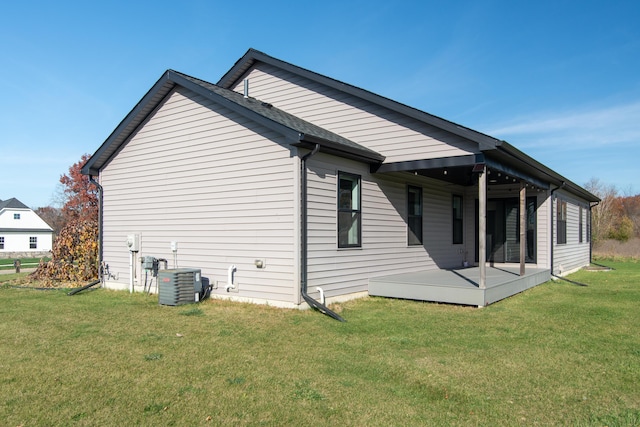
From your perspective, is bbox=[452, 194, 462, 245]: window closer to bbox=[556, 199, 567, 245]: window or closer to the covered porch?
the covered porch

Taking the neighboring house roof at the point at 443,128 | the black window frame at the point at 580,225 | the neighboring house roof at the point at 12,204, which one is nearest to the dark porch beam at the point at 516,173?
the neighboring house roof at the point at 443,128

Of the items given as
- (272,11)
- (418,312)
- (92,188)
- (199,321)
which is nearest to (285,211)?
(199,321)

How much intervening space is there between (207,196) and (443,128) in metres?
4.80

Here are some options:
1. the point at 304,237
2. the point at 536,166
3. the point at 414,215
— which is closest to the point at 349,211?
the point at 304,237

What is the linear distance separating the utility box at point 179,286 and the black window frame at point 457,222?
7438mm

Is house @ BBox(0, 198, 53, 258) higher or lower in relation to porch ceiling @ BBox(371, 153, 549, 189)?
lower

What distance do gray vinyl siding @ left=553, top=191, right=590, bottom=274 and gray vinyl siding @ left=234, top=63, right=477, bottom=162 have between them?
22.3ft

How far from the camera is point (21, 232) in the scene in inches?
1607

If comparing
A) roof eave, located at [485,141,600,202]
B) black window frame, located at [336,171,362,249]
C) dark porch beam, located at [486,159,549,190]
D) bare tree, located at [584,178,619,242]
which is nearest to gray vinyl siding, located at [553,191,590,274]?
roof eave, located at [485,141,600,202]

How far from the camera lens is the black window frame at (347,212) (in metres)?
8.52

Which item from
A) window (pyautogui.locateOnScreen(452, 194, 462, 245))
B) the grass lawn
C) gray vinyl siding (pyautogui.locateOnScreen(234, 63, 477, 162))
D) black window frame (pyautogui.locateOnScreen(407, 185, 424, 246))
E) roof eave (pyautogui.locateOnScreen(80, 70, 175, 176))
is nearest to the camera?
the grass lawn

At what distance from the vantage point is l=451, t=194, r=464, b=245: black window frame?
12637 millimetres

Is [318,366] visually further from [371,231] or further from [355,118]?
[355,118]

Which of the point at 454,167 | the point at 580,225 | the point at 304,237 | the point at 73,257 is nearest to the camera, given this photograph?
the point at 304,237
